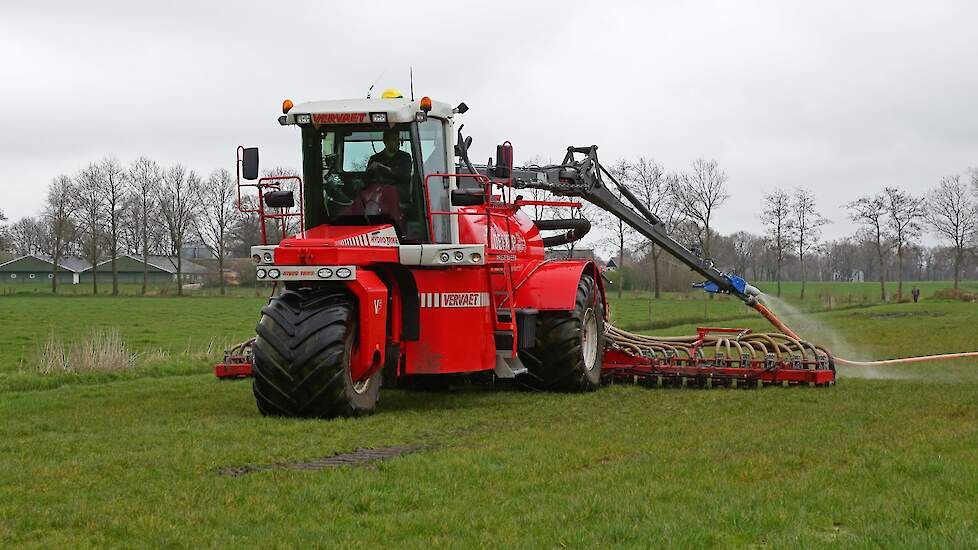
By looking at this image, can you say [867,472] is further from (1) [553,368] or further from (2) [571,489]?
(1) [553,368]

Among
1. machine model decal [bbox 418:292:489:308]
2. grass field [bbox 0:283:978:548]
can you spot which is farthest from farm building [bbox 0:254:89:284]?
machine model decal [bbox 418:292:489:308]

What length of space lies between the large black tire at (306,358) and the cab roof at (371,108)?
7.59 feet

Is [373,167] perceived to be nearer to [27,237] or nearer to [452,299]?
[452,299]

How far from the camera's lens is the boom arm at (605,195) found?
16.3 meters

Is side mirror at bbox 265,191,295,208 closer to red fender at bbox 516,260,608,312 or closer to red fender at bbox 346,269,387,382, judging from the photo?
red fender at bbox 346,269,387,382

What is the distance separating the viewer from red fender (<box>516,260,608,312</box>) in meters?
14.0

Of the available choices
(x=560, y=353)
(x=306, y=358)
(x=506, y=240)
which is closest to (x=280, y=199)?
(x=306, y=358)

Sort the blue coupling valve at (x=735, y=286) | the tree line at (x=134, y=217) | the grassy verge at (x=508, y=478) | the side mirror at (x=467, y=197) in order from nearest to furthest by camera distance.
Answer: the grassy verge at (x=508, y=478) → the side mirror at (x=467, y=197) → the blue coupling valve at (x=735, y=286) → the tree line at (x=134, y=217)

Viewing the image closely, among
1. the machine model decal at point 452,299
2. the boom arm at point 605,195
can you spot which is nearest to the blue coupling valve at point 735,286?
the boom arm at point 605,195

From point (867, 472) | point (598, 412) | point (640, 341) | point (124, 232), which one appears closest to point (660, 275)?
point (124, 232)

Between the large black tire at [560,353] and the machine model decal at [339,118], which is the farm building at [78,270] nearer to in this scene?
the large black tire at [560,353]

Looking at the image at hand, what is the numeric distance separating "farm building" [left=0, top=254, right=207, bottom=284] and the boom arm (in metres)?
94.8

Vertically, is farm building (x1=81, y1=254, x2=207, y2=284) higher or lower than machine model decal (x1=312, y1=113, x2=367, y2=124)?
higher

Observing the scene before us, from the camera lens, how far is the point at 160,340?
30.1m
